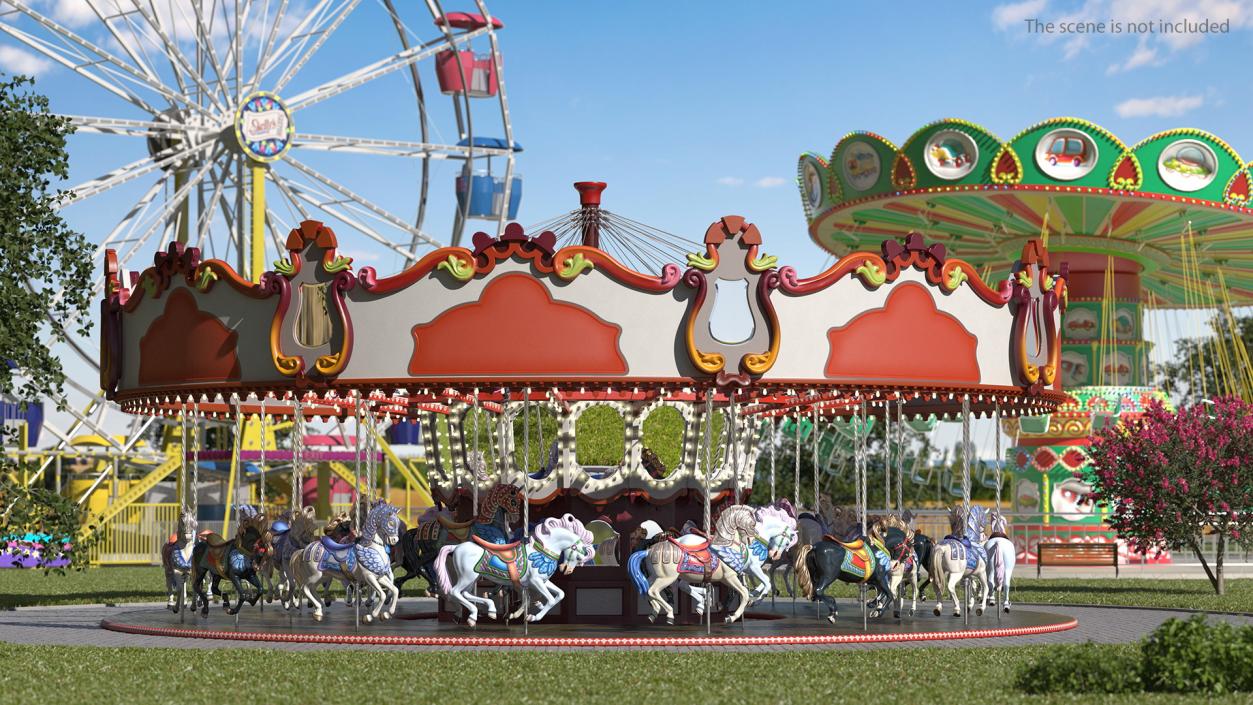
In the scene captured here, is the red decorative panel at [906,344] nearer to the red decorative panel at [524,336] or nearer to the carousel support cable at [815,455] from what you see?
the red decorative panel at [524,336]

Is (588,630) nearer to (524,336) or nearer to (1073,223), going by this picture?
(524,336)

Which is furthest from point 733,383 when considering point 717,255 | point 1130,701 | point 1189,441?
point 1189,441

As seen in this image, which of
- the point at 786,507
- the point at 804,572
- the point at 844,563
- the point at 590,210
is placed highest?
the point at 590,210

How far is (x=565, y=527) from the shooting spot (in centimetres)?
1636

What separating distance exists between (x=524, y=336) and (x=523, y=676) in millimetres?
3873

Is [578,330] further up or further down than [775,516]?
further up

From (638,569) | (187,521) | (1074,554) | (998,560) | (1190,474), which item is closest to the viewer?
(638,569)

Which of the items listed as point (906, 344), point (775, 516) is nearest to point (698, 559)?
point (775, 516)

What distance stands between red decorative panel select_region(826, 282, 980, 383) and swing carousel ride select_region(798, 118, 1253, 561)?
15.3 meters

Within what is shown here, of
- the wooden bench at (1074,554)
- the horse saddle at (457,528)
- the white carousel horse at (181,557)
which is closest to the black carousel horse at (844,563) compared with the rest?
the horse saddle at (457,528)

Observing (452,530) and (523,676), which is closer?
(523,676)

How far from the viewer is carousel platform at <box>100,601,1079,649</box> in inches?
627

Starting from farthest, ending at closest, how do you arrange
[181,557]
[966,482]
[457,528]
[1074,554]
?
[1074,554], [181,557], [966,482], [457,528]

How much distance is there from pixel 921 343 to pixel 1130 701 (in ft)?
19.6
